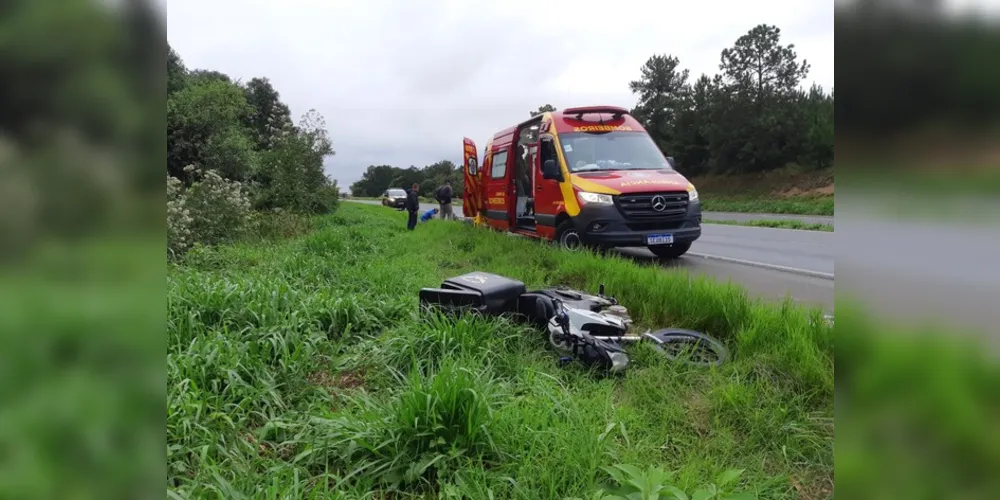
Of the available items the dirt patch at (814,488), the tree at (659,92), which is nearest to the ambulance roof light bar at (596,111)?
the dirt patch at (814,488)

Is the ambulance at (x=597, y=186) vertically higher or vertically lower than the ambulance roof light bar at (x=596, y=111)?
lower

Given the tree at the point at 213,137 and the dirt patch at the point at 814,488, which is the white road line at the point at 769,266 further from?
the tree at the point at 213,137

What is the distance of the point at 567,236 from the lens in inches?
301

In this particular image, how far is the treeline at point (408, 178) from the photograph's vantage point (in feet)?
191

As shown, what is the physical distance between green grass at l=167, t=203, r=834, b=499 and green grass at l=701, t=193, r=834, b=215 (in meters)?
16.7

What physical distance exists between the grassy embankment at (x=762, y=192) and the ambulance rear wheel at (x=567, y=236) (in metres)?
14.9

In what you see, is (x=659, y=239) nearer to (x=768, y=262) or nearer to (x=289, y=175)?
(x=768, y=262)

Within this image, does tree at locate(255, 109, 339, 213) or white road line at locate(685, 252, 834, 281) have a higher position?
tree at locate(255, 109, 339, 213)

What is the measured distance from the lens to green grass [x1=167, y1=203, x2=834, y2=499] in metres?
2.00

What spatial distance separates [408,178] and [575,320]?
2382 inches

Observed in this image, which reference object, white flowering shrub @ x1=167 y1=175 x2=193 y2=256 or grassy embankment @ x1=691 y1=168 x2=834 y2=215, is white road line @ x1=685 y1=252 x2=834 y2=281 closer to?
white flowering shrub @ x1=167 y1=175 x2=193 y2=256

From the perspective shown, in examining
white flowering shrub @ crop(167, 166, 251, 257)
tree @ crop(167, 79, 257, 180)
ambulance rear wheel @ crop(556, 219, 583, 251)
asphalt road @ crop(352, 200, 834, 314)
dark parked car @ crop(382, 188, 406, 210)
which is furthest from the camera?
dark parked car @ crop(382, 188, 406, 210)
